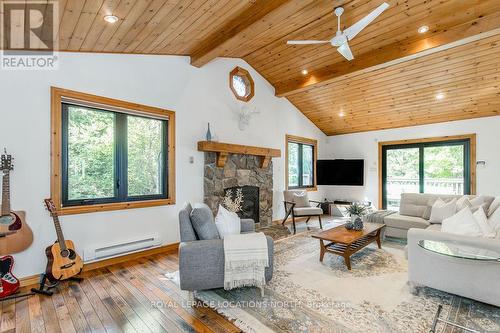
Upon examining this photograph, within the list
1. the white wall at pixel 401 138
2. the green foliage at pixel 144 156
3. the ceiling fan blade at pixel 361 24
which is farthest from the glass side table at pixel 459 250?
the white wall at pixel 401 138

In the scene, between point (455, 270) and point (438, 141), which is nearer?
point (455, 270)

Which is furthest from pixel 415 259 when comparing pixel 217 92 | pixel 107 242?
pixel 217 92

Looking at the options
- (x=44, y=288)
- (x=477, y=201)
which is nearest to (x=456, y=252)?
(x=477, y=201)

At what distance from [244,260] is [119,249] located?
2.10m

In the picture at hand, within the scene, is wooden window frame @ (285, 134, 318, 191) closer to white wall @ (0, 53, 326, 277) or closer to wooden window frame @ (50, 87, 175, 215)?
white wall @ (0, 53, 326, 277)

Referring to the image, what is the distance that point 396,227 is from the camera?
4.45 m

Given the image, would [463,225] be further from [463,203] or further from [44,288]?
[44,288]

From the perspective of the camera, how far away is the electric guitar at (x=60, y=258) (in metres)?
2.82

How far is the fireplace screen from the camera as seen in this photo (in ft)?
16.1

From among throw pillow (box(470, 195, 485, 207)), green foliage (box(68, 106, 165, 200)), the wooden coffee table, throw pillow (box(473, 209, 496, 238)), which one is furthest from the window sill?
throw pillow (box(470, 195, 485, 207))

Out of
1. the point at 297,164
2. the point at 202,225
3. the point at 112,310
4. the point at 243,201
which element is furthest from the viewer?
the point at 297,164

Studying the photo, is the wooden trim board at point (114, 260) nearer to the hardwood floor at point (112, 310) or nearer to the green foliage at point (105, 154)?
the hardwood floor at point (112, 310)

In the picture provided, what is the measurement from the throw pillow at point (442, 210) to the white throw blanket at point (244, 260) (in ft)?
10.5

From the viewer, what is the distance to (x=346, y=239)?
3.33 metres
